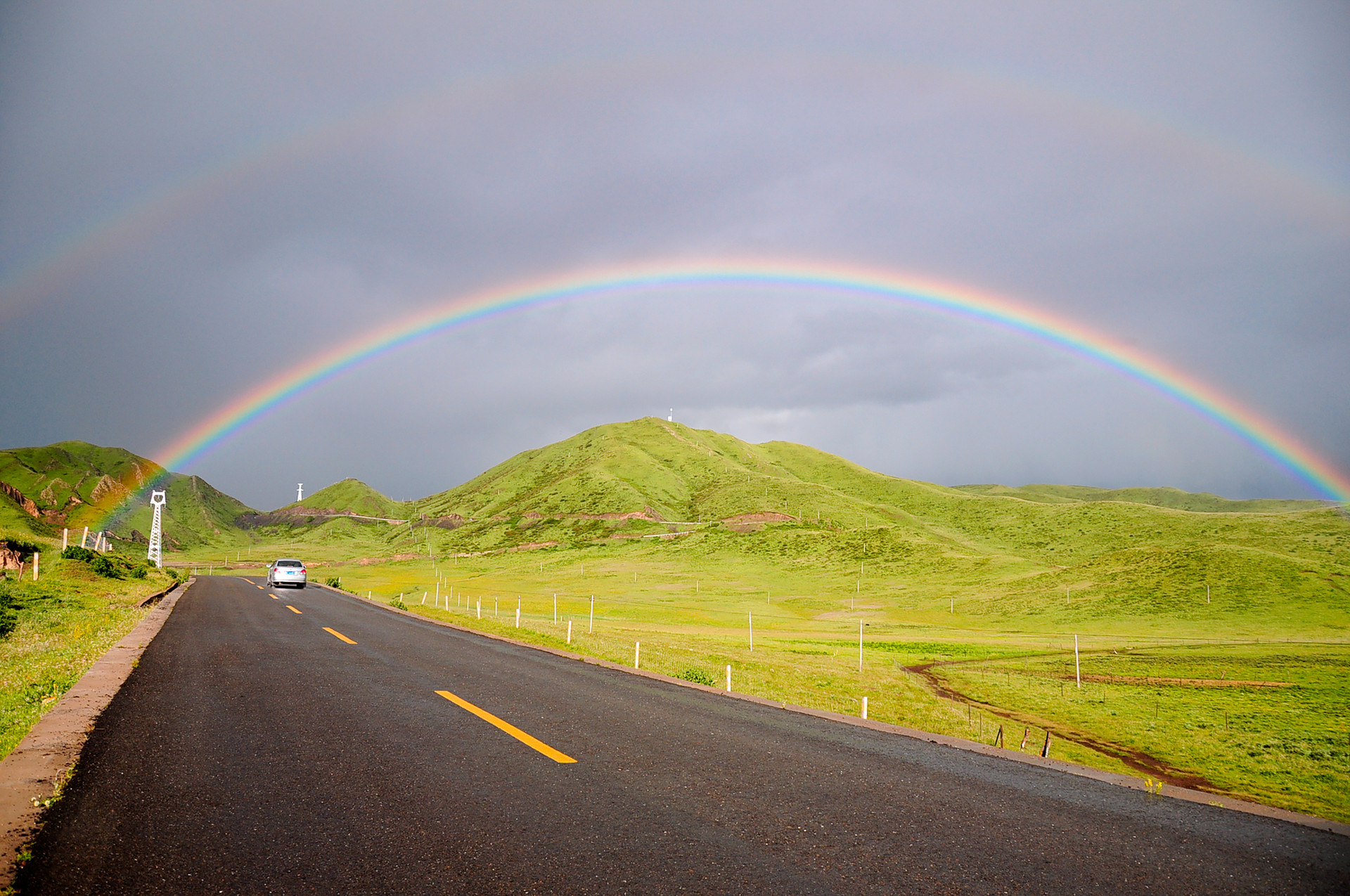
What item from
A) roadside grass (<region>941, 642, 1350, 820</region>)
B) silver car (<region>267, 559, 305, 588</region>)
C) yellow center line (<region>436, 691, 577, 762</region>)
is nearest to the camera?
yellow center line (<region>436, 691, 577, 762</region>)

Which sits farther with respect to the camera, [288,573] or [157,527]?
[157,527]

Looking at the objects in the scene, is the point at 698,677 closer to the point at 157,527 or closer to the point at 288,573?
the point at 288,573

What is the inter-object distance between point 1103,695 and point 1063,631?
38985 mm

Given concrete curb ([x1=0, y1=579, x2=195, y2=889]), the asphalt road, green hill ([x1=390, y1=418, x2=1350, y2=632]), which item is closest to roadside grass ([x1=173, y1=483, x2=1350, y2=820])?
green hill ([x1=390, y1=418, x2=1350, y2=632])

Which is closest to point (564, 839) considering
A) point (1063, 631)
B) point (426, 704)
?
point (426, 704)

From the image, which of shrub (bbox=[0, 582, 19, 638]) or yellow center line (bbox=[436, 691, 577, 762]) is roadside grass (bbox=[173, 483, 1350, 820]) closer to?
yellow center line (bbox=[436, 691, 577, 762])

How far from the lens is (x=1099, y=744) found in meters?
24.9

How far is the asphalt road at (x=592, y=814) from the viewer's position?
5.16 m

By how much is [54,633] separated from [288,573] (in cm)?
3919

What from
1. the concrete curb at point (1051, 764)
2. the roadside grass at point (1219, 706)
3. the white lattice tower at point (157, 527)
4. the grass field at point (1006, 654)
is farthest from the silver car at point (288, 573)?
the roadside grass at point (1219, 706)

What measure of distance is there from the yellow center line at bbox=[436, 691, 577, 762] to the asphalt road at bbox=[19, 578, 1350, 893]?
0.16 metres

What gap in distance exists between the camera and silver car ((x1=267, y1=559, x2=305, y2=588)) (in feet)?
182

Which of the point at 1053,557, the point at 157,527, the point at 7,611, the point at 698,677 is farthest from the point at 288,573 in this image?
the point at 1053,557

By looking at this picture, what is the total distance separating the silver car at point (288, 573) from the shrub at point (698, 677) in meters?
47.6
